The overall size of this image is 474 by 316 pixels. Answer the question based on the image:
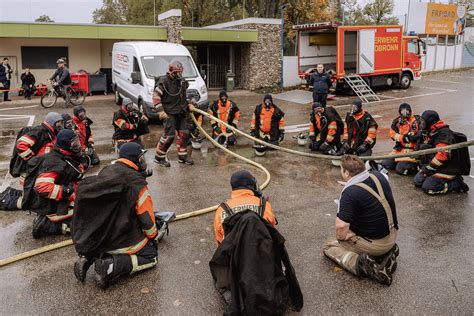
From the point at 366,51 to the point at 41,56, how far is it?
16234mm

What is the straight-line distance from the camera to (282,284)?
4191 millimetres

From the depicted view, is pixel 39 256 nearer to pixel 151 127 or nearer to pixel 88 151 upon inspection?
pixel 88 151

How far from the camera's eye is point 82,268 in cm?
480

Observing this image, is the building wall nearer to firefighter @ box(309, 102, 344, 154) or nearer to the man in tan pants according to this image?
firefighter @ box(309, 102, 344, 154)

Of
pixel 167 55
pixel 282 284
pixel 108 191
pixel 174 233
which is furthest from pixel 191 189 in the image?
pixel 167 55

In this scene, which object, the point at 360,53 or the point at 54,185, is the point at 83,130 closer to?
the point at 54,185

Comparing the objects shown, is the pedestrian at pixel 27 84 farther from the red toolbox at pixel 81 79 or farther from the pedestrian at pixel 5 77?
the red toolbox at pixel 81 79

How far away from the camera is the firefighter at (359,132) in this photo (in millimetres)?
9609

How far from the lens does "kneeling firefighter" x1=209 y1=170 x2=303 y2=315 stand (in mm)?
3955

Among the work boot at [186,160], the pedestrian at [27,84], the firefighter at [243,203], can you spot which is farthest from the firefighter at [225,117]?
the pedestrian at [27,84]

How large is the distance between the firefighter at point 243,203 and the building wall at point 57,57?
2150 centimetres

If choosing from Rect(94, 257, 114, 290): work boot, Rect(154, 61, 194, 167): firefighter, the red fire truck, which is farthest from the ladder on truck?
Rect(94, 257, 114, 290): work boot

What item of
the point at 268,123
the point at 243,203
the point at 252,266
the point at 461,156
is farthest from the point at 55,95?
the point at 252,266

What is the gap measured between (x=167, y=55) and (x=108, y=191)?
466 inches
